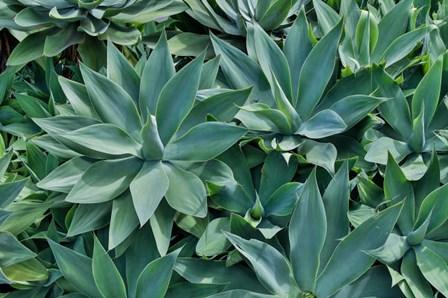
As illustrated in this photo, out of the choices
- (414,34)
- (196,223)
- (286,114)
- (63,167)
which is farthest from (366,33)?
(63,167)

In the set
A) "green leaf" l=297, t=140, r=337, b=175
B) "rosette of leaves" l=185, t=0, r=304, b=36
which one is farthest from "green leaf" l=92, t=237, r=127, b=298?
"rosette of leaves" l=185, t=0, r=304, b=36

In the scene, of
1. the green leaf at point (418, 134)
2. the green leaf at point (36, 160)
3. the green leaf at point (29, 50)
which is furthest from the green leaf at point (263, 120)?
the green leaf at point (29, 50)

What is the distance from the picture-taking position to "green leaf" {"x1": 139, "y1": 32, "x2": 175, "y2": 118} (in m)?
1.04

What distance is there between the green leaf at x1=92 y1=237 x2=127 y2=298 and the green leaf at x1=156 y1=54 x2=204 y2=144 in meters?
0.23

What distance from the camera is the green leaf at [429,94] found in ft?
3.33

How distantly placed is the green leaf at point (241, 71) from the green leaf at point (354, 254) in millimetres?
347

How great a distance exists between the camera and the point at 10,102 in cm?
142

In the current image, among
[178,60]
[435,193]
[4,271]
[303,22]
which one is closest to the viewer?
[435,193]

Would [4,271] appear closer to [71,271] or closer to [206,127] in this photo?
[71,271]

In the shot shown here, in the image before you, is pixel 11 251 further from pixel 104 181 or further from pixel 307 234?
pixel 307 234

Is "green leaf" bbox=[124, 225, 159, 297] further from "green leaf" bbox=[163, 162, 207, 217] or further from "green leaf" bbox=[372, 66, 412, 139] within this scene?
"green leaf" bbox=[372, 66, 412, 139]

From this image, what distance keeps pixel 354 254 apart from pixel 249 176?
245mm

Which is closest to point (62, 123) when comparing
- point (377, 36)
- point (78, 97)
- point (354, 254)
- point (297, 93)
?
point (78, 97)

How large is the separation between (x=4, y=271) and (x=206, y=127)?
0.43 m
